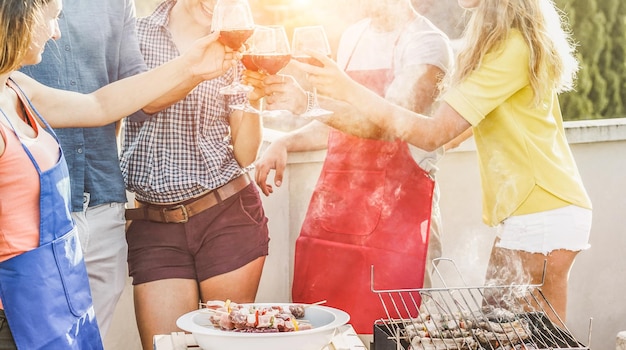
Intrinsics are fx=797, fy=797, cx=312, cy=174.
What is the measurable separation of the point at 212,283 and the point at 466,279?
1.05 meters

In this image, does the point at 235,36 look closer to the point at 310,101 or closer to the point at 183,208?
the point at 310,101

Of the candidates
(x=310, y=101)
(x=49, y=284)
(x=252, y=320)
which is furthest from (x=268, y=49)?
(x=49, y=284)

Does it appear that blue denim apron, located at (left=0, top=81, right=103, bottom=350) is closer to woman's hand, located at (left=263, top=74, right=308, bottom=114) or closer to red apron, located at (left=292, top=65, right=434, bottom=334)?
woman's hand, located at (left=263, top=74, right=308, bottom=114)

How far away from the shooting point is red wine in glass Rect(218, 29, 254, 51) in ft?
7.83

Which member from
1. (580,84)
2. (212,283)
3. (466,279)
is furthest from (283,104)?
(580,84)

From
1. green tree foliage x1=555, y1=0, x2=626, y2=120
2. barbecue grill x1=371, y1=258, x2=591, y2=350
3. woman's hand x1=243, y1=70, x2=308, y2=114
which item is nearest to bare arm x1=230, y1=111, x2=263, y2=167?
woman's hand x1=243, y1=70, x2=308, y2=114

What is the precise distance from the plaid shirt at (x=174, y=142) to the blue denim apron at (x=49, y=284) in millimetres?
657

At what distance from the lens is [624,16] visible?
454 centimetres

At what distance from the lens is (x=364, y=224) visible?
3070 mm

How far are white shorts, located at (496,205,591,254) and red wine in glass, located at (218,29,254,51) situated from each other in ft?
3.53

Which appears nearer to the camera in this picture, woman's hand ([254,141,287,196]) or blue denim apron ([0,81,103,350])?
blue denim apron ([0,81,103,350])

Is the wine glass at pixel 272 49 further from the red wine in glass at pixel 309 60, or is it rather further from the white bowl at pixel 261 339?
the white bowl at pixel 261 339

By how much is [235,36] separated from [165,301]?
1.02 m

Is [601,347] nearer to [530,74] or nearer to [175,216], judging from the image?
[530,74]
